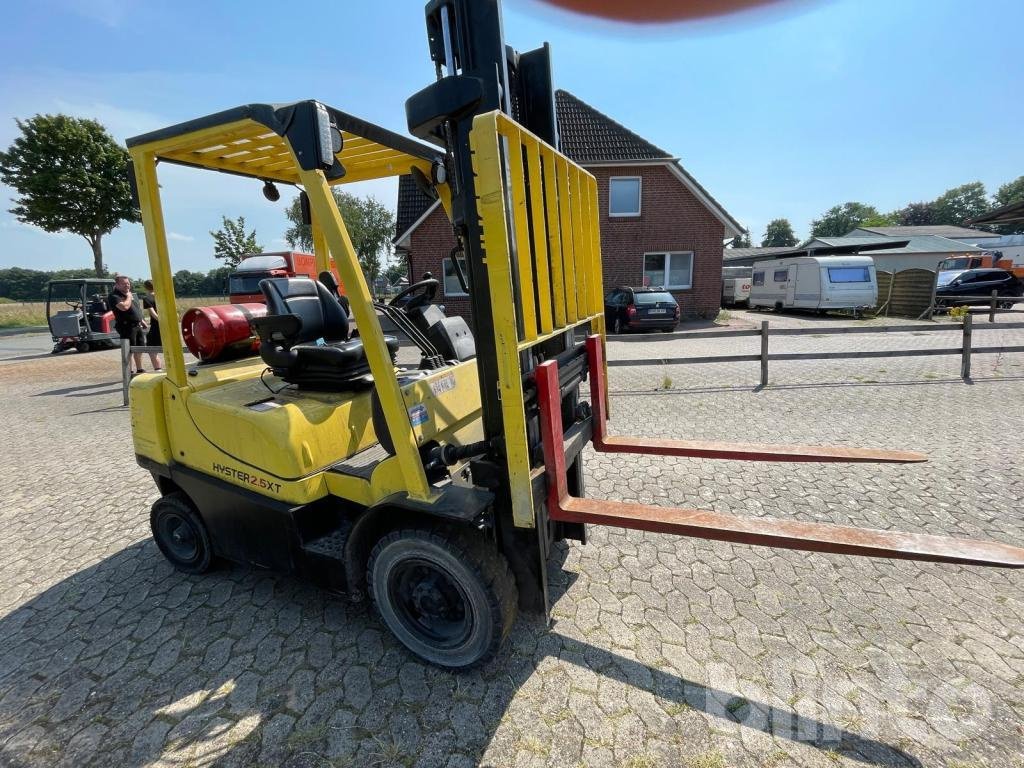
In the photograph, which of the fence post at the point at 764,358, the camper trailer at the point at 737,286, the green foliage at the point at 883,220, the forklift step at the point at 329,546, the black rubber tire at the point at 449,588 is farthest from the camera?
the green foliage at the point at 883,220

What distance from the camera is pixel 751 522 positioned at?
2088 mm

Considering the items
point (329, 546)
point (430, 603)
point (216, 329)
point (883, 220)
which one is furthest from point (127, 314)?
point (883, 220)

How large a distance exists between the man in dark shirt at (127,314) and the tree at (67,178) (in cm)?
2300

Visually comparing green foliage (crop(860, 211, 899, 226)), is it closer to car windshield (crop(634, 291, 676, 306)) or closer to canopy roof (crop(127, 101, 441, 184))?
car windshield (crop(634, 291, 676, 306))

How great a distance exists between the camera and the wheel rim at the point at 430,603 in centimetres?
239

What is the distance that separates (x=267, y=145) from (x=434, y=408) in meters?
1.81

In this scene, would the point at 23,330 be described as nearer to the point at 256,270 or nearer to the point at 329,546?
the point at 256,270

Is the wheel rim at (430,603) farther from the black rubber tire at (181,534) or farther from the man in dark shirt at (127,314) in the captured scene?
the man in dark shirt at (127,314)

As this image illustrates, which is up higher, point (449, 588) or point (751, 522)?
point (751, 522)

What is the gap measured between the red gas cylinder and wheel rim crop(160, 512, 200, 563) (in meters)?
1.13

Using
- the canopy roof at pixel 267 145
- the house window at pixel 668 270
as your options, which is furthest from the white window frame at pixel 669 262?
the canopy roof at pixel 267 145

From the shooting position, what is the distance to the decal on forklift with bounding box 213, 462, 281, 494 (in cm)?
260

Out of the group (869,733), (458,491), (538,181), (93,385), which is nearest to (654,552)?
(869,733)

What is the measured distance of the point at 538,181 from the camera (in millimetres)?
2143
